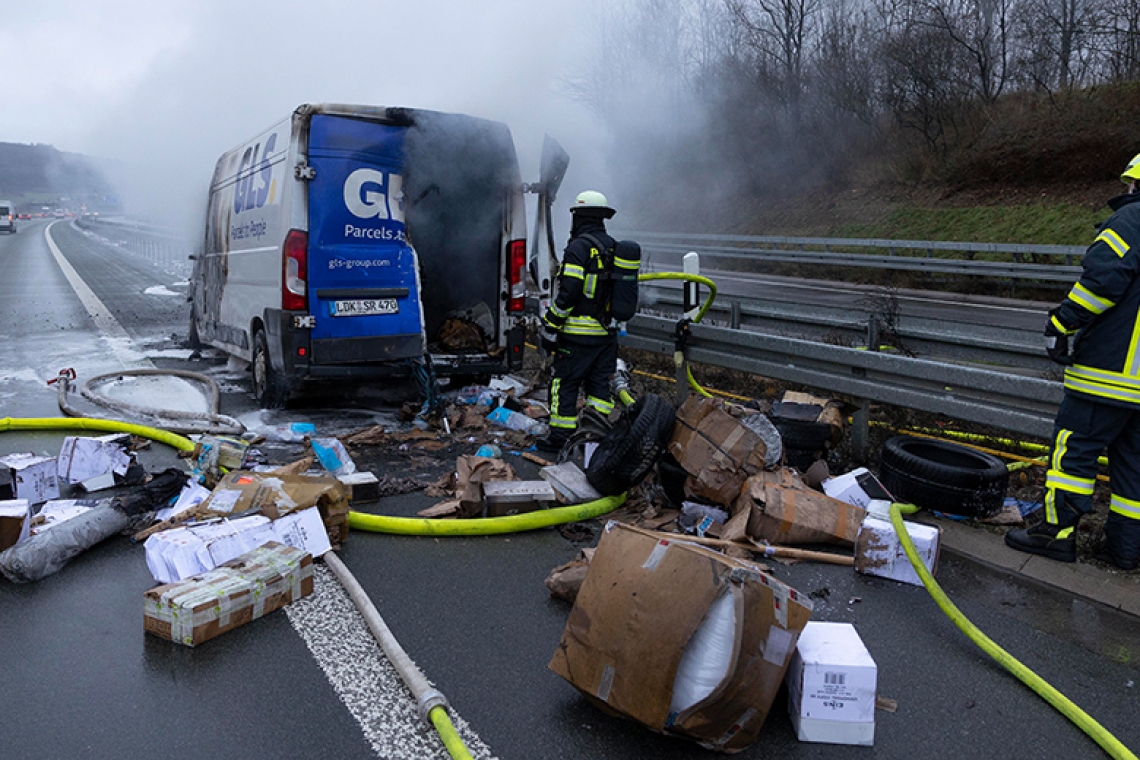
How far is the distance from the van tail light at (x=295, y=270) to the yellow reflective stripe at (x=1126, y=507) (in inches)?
205

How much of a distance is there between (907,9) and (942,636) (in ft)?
85.8

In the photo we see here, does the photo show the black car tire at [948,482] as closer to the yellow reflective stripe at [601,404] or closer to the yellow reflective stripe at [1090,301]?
the yellow reflective stripe at [1090,301]

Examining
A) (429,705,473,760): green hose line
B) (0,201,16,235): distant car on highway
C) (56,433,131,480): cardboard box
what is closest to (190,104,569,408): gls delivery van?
(56,433,131,480): cardboard box

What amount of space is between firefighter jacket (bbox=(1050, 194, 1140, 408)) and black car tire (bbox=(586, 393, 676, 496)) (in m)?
Answer: 2.01

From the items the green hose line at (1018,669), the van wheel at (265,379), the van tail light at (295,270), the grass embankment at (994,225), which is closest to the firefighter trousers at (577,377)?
the van tail light at (295,270)

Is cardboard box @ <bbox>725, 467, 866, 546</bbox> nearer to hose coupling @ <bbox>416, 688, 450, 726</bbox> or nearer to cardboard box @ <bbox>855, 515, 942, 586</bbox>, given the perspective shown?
cardboard box @ <bbox>855, 515, 942, 586</bbox>

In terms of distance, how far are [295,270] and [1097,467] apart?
5178 millimetres

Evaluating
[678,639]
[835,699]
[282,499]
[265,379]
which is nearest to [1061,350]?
[835,699]

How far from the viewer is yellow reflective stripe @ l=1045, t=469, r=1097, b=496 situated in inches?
157

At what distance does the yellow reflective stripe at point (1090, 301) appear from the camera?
12.7 ft

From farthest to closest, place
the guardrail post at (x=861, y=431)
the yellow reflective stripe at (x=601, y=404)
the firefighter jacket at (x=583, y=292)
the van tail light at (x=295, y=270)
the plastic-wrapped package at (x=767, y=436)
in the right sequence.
A: the van tail light at (x=295, y=270)
the yellow reflective stripe at (x=601, y=404)
the firefighter jacket at (x=583, y=292)
the guardrail post at (x=861, y=431)
the plastic-wrapped package at (x=767, y=436)

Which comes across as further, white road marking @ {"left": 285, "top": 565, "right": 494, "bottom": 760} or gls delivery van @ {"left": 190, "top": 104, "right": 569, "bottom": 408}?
gls delivery van @ {"left": 190, "top": 104, "right": 569, "bottom": 408}

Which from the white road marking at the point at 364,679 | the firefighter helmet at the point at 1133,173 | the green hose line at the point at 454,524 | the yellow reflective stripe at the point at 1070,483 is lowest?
the white road marking at the point at 364,679

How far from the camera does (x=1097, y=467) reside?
3.99 metres
